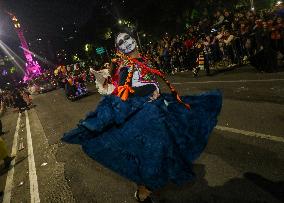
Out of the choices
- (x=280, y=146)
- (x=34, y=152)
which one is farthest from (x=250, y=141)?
(x=34, y=152)

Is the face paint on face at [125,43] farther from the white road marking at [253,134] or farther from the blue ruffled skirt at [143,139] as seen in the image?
the white road marking at [253,134]

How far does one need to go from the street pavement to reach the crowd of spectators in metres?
2.59

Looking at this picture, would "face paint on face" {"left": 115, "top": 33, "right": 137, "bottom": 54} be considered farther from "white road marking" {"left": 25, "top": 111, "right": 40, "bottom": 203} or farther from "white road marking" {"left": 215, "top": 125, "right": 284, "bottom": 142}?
"white road marking" {"left": 25, "top": 111, "right": 40, "bottom": 203}

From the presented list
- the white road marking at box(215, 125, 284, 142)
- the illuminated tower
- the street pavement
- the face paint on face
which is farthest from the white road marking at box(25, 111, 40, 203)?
the illuminated tower

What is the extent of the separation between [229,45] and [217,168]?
1207cm

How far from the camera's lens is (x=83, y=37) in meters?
71.6

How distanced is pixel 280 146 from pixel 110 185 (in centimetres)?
Answer: 306

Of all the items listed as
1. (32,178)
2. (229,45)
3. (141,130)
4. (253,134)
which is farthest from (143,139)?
(229,45)

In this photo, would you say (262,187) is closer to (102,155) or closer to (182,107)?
(182,107)

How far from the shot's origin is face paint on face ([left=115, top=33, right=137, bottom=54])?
15.4 ft

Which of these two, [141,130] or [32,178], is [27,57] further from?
[141,130]

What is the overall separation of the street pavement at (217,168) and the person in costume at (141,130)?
30.6 inches

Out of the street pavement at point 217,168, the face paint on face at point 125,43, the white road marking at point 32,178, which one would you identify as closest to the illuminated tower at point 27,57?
the white road marking at point 32,178

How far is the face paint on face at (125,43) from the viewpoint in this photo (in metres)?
4.70
